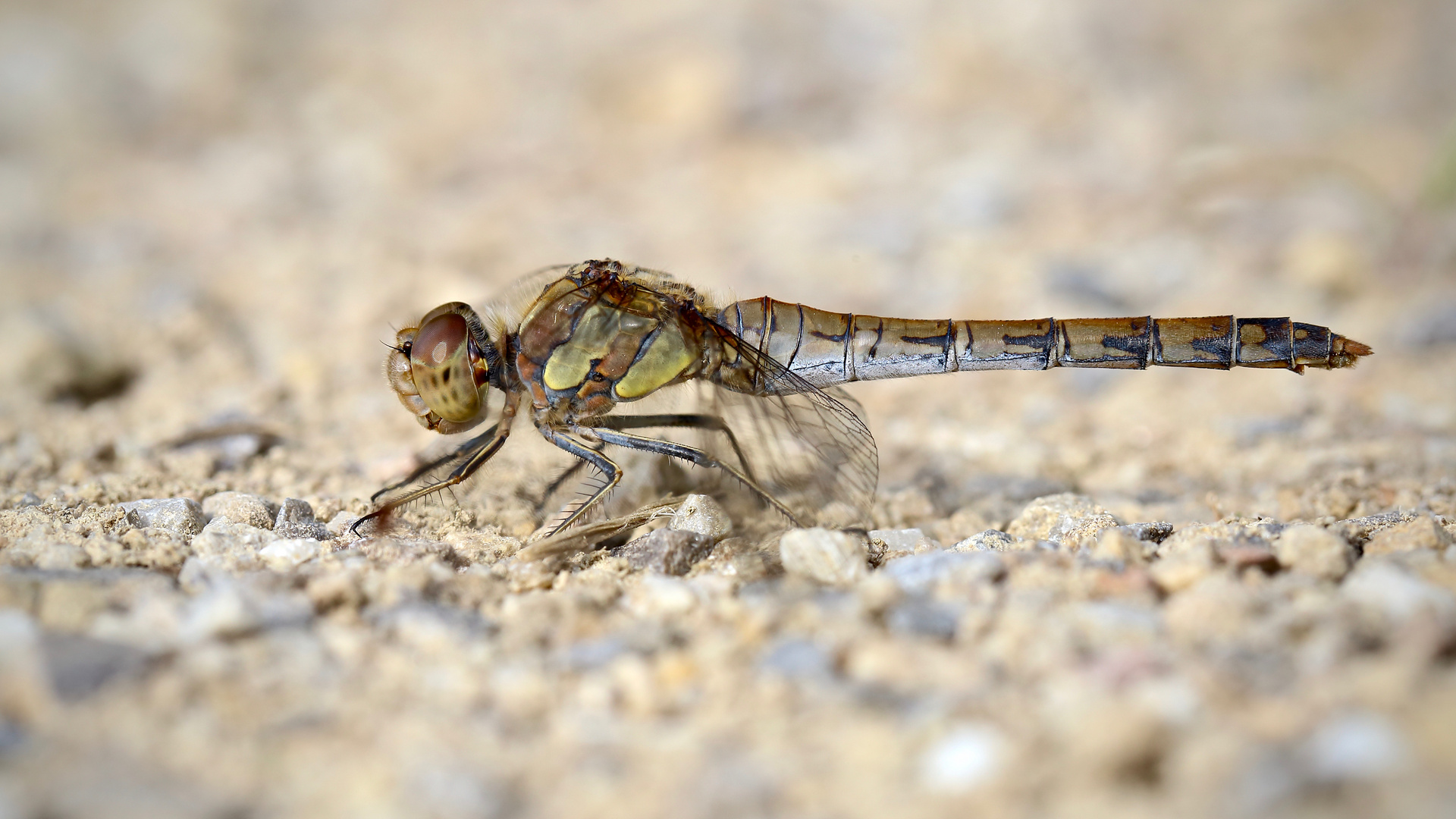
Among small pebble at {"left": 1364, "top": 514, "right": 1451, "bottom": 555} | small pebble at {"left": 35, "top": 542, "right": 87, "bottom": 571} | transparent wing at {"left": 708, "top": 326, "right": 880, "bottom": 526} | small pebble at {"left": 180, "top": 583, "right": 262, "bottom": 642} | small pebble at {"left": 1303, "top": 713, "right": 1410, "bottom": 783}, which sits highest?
transparent wing at {"left": 708, "top": 326, "right": 880, "bottom": 526}

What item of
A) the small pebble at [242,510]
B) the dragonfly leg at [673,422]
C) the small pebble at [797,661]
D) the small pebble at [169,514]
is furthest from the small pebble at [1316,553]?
the small pebble at [169,514]

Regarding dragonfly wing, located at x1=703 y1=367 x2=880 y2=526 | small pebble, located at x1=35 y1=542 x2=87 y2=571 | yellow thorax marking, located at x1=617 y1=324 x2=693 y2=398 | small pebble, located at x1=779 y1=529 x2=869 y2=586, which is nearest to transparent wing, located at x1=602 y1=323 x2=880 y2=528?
dragonfly wing, located at x1=703 y1=367 x2=880 y2=526

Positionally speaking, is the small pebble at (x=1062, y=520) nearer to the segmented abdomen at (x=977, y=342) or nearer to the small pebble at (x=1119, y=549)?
the small pebble at (x=1119, y=549)

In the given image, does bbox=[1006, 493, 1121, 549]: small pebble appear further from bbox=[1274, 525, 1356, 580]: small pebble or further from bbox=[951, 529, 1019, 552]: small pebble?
bbox=[1274, 525, 1356, 580]: small pebble

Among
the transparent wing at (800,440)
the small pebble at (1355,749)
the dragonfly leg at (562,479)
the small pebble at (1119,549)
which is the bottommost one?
the small pebble at (1355,749)

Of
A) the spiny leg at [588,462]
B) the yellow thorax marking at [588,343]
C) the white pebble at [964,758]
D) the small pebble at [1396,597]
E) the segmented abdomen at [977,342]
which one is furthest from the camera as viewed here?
the segmented abdomen at [977,342]

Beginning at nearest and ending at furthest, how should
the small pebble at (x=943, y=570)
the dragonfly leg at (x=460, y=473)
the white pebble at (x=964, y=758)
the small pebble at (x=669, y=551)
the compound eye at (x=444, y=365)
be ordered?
the white pebble at (x=964, y=758) → the small pebble at (x=943, y=570) → the small pebble at (x=669, y=551) → the dragonfly leg at (x=460, y=473) → the compound eye at (x=444, y=365)
